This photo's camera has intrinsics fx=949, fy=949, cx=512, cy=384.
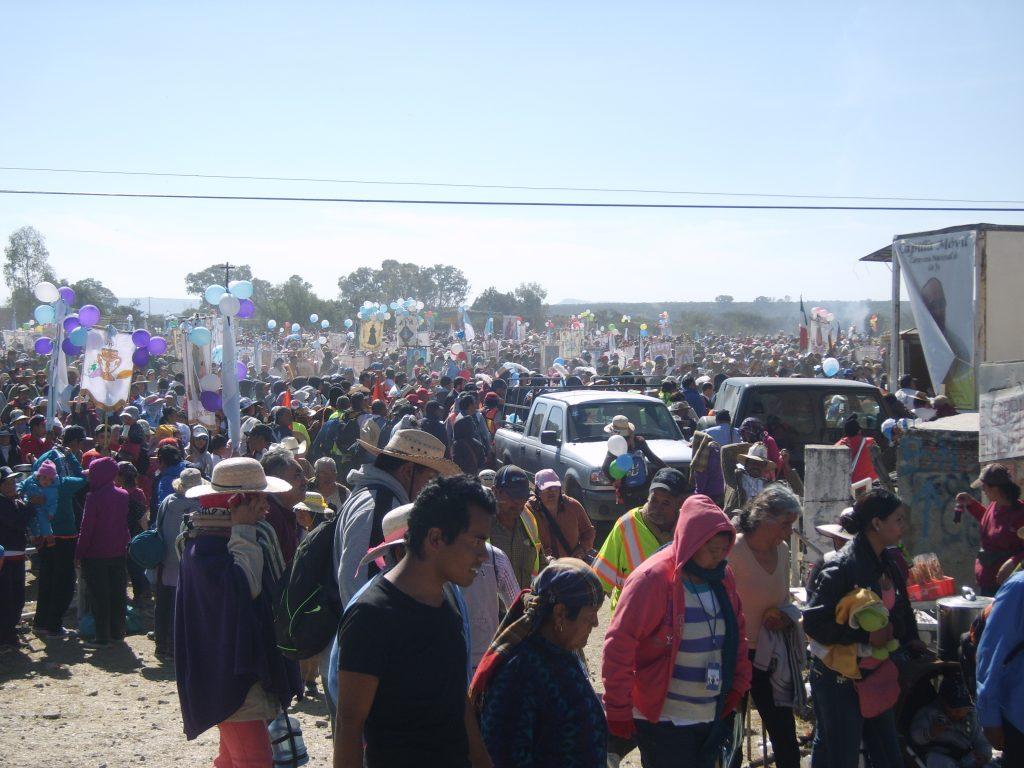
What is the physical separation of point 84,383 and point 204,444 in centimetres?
370

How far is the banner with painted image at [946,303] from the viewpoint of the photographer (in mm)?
14289

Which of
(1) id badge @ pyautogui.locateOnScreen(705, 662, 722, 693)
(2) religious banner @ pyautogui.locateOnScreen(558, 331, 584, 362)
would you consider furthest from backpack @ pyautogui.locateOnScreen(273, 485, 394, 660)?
(2) religious banner @ pyautogui.locateOnScreen(558, 331, 584, 362)

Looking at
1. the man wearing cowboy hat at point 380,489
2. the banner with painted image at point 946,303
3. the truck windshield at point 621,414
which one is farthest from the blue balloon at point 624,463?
the banner with painted image at point 946,303

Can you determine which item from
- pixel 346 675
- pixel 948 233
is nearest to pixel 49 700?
pixel 346 675

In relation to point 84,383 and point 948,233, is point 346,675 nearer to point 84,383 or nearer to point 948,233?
point 84,383

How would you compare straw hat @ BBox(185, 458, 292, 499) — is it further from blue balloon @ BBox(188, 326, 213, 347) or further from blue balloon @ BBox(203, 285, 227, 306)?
blue balloon @ BBox(203, 285, 227, 306)

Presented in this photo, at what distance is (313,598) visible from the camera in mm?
3932

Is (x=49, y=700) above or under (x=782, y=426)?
under

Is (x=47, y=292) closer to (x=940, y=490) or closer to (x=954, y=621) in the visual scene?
(x=940, y=490)

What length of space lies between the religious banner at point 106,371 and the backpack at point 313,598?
31.6 ft

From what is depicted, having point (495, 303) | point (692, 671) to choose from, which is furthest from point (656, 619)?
point (495, 303)

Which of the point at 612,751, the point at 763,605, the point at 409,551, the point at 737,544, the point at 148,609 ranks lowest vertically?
the point at 148,609

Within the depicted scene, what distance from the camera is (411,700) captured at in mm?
2691

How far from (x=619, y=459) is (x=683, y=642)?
19.3ft
